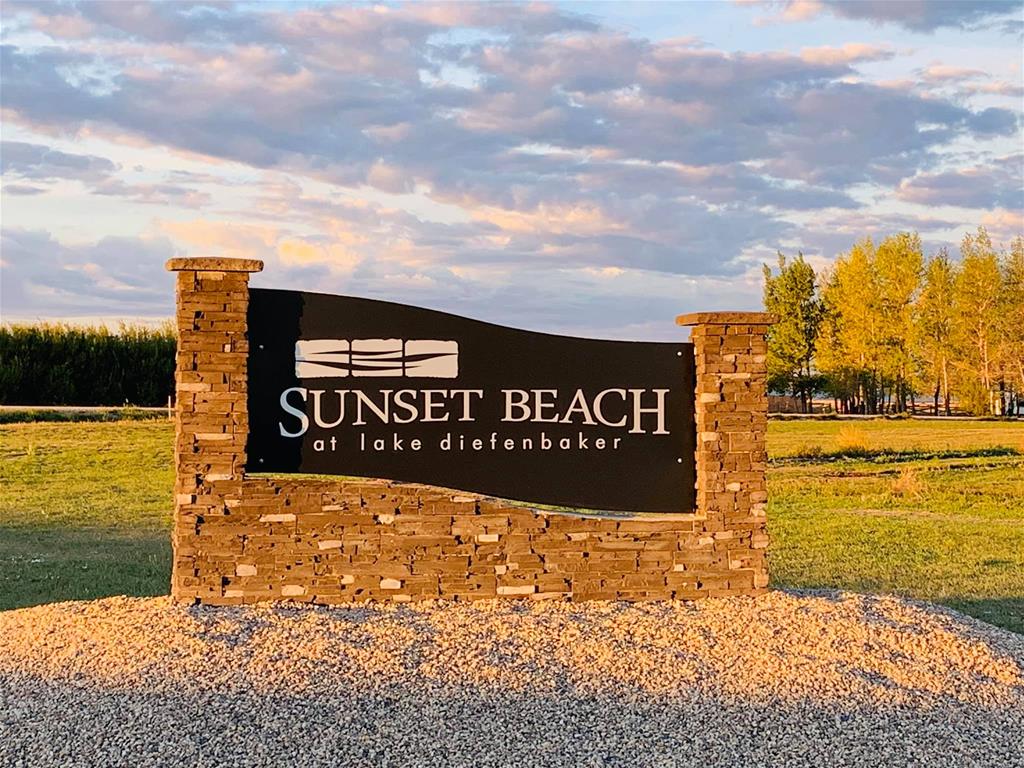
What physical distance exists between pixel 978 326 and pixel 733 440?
32.8m

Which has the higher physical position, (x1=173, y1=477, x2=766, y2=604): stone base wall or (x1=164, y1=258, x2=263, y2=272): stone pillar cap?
(x1=164, y1=258, x2=263, y2=272): stone pillar cap

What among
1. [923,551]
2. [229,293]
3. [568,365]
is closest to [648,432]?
[568,365]

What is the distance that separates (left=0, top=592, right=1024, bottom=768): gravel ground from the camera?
16.1 feet

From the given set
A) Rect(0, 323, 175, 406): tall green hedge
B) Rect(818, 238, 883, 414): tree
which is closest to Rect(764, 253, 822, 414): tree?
Rect(818, 238, 883, 414): tree

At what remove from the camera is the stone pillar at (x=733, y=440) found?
24.4 ft

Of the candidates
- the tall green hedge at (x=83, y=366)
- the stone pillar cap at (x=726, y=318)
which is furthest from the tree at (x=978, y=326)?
the stone pillar cap at (x=726, y=318)

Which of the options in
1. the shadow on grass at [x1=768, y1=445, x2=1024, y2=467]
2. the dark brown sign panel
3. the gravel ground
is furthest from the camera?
the shadow on grass at [x1=768, y1=445, x2=1024, y2=467]

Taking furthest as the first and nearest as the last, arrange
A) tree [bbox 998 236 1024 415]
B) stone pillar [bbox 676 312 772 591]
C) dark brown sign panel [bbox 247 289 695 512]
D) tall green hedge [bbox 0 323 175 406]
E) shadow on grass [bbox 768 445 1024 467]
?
1. tree [bbox 998 236 1024 415]
2. tall green hedge [bbox 0 323 175 406]
3. shadow on grass [bbox 768 445 1024 467]
4. stone pillar [bbox 676 312 772 591]
5. dark brown sign panel [bbox 247 289 695 512]

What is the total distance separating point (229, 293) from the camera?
23.1 feet

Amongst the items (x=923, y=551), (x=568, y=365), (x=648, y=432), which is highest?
(x=568, y=365)

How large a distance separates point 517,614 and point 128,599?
2.53m

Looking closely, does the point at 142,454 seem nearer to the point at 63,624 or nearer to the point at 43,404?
the point at 43,404

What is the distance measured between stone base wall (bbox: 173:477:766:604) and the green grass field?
3.03 m

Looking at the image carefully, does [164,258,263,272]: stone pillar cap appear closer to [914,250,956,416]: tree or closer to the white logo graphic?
the white logo graphic
